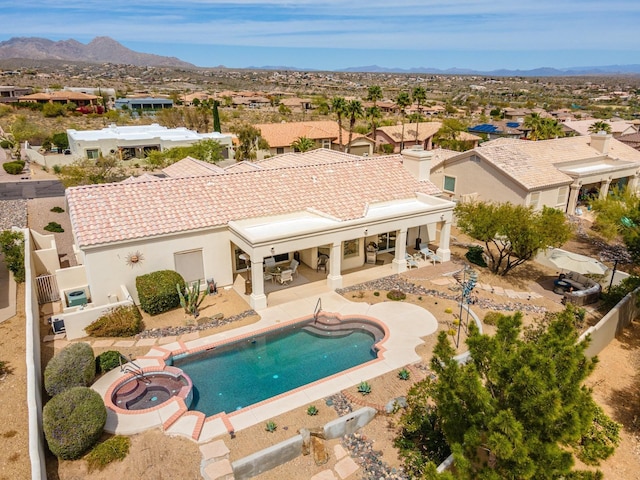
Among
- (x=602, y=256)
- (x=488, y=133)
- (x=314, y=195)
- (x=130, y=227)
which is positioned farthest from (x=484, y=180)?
(x=488, y=133)

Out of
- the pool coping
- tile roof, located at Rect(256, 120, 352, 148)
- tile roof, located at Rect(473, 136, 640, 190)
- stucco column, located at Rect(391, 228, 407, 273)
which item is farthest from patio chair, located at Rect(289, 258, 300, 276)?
tile roof, located at Rect(256, 120, 352, 148)

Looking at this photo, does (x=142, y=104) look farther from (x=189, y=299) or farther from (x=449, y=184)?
(x=189, y=299)

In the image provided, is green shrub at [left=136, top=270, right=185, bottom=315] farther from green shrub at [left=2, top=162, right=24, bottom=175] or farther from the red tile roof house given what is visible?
green shrub at [left=2, top=162, right=24, bottom=175]

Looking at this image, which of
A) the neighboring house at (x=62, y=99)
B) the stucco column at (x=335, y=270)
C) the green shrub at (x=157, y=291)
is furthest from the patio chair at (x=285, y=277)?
the neighboring house at (x=62, y=99)

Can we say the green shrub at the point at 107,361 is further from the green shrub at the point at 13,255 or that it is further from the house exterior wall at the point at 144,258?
the green shrub at the point at 13,255

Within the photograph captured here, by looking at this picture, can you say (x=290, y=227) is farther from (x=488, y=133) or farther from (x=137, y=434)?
(x=488, y=133)

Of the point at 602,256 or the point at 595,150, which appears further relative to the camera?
the point at 595,150

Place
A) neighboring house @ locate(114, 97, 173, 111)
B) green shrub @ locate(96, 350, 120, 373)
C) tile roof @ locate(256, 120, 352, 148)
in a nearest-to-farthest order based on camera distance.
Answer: green shrub @ locate(96, 350, 120, 373) → tile roof @ locate(256, 120, 352, 148) → neighboring house @ locate(114, 97, 173, 111)
